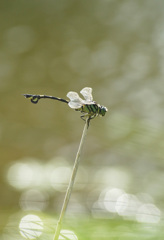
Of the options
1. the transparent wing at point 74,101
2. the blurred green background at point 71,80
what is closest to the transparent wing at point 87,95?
the transparent wing at point 74,101

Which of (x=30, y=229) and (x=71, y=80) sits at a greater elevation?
(x=71, y=80)

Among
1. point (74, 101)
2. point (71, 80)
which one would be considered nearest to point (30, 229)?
point (74, 101)

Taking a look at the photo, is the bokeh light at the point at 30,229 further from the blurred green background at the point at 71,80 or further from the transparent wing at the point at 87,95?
the blurred green background at the point at 71,80

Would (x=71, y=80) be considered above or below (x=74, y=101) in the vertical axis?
above

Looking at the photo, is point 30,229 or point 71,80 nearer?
point 30,229

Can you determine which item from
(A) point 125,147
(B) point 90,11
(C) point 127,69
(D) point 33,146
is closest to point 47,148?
(D) point 33,146

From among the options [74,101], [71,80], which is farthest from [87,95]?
[71,80]

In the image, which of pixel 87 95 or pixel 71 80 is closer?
pixel 87 95

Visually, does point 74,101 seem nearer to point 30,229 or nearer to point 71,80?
point 30,229

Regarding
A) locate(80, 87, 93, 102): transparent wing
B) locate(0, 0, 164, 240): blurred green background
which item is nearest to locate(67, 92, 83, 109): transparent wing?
locate(80, 87, 93, 102): transparent wing

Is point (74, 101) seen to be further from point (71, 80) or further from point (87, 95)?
point (71, 80)
